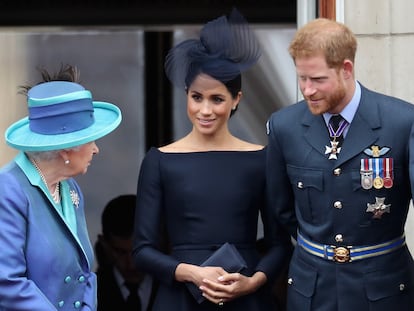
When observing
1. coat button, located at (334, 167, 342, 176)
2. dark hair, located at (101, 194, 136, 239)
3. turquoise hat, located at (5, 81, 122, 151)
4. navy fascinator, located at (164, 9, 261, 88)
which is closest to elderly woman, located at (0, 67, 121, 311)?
turquoise hat, located at (5, 81, 122, 151)

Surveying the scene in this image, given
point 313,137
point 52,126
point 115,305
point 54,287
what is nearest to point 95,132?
point 52,126

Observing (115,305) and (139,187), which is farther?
(115,305)

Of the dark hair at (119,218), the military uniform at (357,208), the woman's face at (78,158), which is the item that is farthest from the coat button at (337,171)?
the dark hair at (119,218)

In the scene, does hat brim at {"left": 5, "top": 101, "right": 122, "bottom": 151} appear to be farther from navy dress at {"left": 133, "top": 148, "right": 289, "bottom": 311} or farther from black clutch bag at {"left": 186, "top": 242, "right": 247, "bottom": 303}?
black clutch bag at {"left": 186, "top": 242, "right": 247, "bottom": 303}

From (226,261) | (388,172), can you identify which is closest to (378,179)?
(388,172)

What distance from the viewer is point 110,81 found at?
7.52 metres

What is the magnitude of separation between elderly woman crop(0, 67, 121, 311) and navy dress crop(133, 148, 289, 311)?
52 centimetres

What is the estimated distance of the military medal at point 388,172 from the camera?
3.82 metres

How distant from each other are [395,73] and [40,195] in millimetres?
1731

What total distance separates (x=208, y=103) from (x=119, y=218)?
81.7 inches

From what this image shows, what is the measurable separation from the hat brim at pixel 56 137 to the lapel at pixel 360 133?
692 millimetres

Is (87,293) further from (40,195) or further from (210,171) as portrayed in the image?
(210,171)

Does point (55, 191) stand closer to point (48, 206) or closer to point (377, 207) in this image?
point (48, 206)

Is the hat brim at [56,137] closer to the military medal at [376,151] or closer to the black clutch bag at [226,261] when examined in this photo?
the black clutch bag at [226,261]
